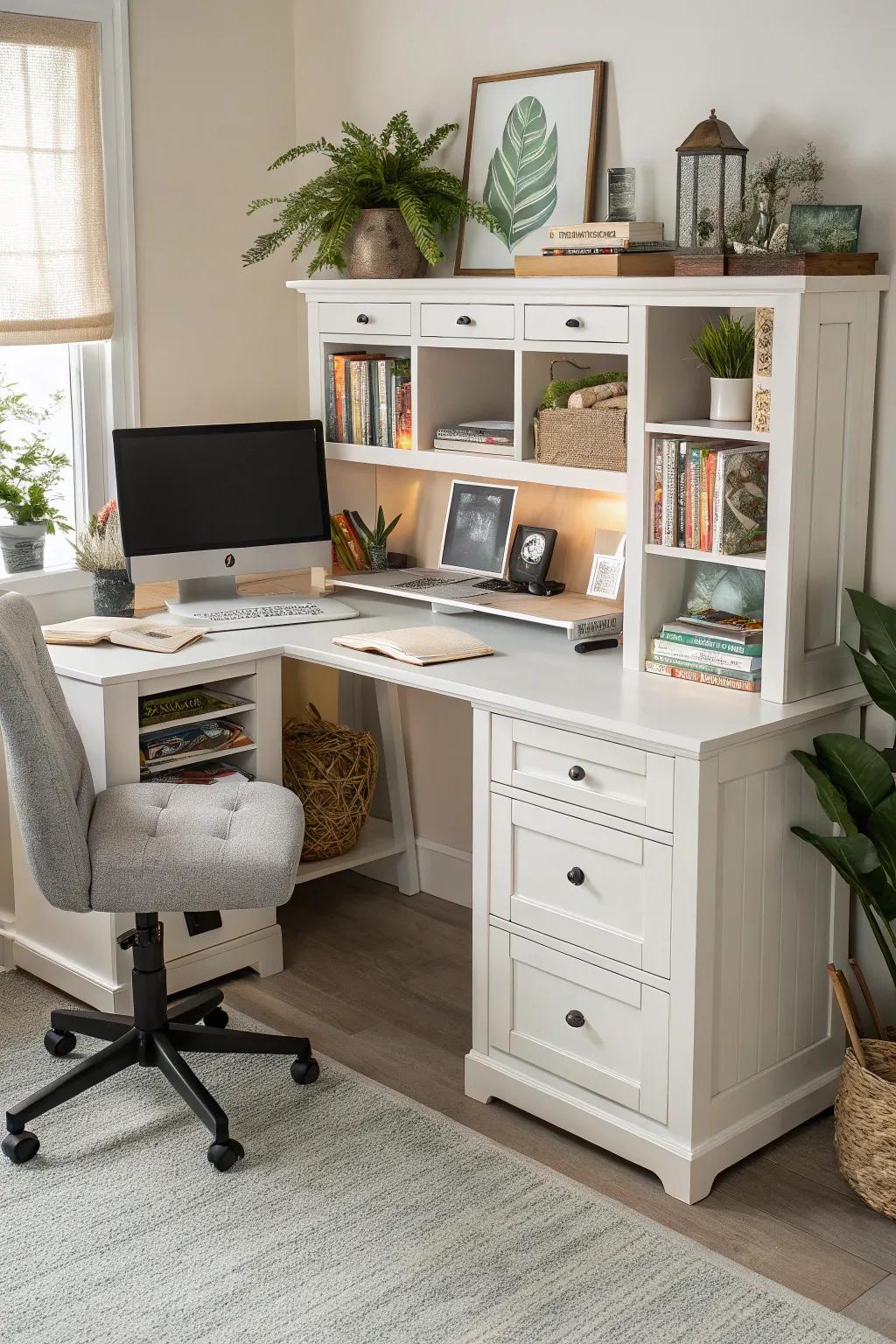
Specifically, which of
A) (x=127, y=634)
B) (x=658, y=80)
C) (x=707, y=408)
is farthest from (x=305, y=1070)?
(x=658, y=80)

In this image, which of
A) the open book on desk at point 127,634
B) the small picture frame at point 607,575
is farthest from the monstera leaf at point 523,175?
the open book on desk at point 127,634

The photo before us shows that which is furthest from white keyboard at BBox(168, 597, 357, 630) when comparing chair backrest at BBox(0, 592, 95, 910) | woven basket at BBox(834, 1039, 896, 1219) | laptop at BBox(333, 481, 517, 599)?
woven basket at BBox(834, 1039, 896, 1219)

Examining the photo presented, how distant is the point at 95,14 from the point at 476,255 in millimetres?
1064

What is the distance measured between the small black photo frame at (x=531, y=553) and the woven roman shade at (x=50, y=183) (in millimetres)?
1156

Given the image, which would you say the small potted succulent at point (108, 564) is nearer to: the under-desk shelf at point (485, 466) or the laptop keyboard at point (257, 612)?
the laptop keyboard at point (257, 612)

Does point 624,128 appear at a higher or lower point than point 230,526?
higher

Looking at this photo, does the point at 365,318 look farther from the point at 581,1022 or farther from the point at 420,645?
the point at 581,1022

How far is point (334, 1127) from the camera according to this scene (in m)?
2.71

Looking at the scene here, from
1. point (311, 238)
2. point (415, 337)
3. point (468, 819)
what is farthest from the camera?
point (468, 819)

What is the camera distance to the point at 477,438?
3.25 m

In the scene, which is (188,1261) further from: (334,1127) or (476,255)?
(476,255)

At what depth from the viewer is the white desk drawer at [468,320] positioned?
9.98 feet

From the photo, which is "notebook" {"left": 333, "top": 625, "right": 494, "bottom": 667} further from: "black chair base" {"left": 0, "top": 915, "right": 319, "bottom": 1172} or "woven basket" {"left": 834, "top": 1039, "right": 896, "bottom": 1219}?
"woven basket" {"left": 834, "top": 1039, "right": 896, "bottom": 1219}

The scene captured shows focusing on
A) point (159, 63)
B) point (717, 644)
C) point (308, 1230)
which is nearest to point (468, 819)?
point (717, 644)
